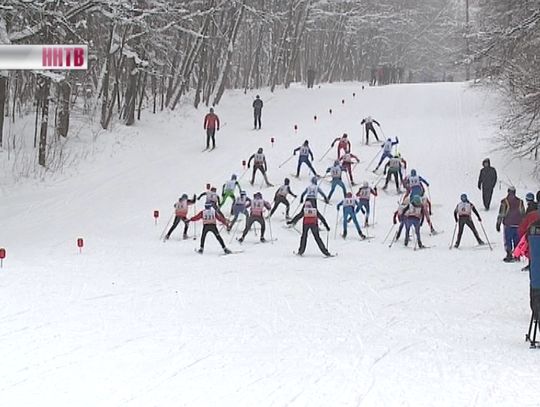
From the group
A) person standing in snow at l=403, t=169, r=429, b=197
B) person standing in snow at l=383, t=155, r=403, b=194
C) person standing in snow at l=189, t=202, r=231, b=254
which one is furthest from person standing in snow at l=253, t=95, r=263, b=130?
person standing in snow at l=189, t=202, r=231, b=254

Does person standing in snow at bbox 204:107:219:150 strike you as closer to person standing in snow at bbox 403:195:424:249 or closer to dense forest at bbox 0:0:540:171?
dense forest at bbox 0:0:540:171

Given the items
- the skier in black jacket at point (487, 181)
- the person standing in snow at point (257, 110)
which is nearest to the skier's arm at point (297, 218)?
the skier in black jacket at point (487, 181)

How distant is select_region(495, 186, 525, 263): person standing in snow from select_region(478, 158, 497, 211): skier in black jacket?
5.79 metres

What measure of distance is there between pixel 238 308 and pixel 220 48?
3797 centimetres

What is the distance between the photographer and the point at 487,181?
25.4 metres

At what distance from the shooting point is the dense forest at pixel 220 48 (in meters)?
25.0

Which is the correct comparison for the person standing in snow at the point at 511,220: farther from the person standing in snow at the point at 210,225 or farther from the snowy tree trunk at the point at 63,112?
the snowy tree trunk at the point at 63,112

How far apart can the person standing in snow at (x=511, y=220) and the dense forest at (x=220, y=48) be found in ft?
20.5

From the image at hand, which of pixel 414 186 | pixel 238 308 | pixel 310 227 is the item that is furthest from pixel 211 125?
pixel 238 308

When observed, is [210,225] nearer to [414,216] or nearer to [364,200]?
[414,216]

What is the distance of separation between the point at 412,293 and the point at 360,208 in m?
8.20

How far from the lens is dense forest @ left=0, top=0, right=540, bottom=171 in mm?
25047

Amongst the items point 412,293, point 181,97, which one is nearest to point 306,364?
point 412,293

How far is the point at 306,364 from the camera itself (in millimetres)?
9609
